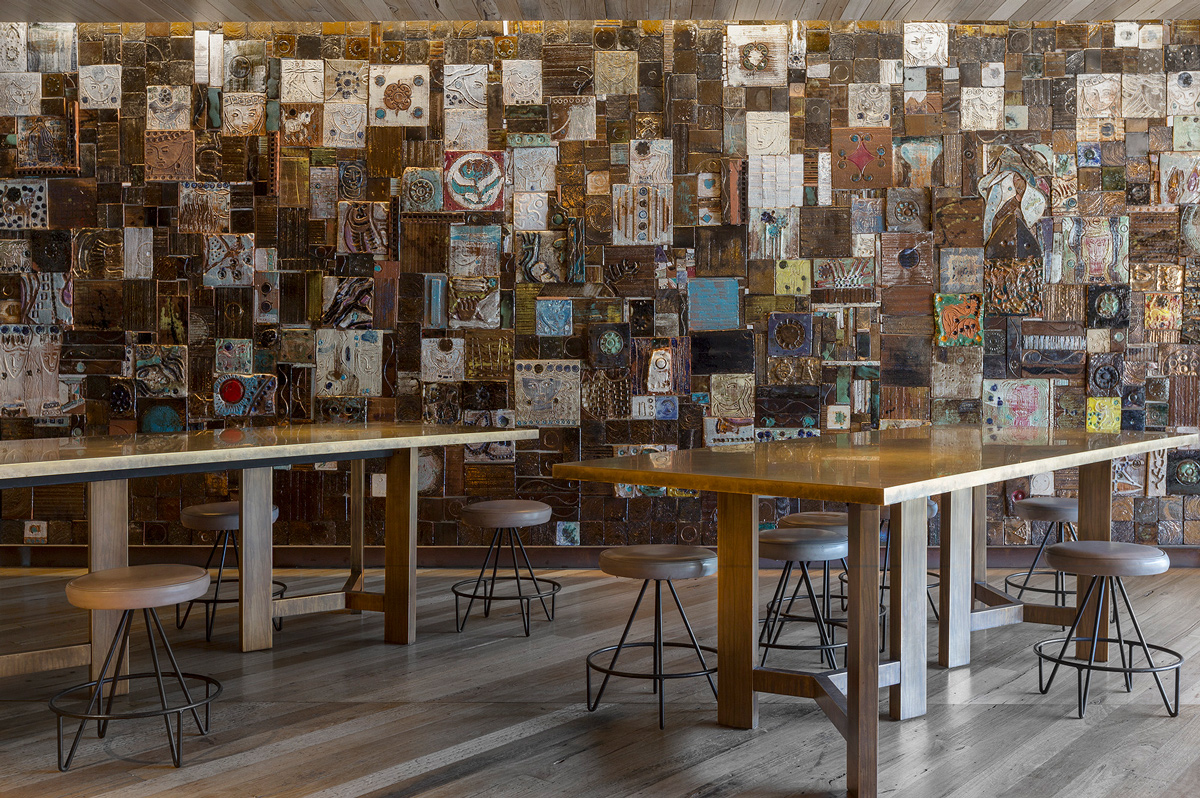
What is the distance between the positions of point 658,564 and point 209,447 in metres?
1.61

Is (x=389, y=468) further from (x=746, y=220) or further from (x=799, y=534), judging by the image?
(x=746, y=220)

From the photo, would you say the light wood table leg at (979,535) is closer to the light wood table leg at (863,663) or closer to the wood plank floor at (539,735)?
the wood plank floor at (539,735)

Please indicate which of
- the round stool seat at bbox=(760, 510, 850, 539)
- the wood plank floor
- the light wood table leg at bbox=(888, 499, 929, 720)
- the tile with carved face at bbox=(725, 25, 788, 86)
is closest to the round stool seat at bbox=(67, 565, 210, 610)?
the wood plank floor

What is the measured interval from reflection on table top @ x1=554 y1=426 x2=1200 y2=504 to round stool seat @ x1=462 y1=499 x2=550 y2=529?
951 mm

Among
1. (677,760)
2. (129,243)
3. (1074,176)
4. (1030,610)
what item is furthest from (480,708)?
(1074,176)

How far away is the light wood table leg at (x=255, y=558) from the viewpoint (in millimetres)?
4094

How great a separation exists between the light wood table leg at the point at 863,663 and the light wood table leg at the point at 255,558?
244 cm

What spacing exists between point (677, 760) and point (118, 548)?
6.60 ft

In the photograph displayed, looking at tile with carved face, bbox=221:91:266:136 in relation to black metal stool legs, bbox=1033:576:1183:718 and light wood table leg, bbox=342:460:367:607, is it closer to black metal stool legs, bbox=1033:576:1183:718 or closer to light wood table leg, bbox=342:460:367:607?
light wood table leg, bbox=342:460:367:607

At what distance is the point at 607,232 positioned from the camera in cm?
614

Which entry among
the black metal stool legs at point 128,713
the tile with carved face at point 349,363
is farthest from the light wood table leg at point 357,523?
the tile with carved face at point 349,363

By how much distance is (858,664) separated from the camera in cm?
277

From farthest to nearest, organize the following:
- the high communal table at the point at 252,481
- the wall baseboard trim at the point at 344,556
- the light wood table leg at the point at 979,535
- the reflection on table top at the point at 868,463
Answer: the wall baseboard trim at the point at 344,556, the light wood table leg at the point at 979,535, the high communal table at the point at 252,481, the reflection on table top at the point at 868,463

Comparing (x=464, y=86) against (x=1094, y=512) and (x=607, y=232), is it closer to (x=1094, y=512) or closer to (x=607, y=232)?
(x=607, y=232)
